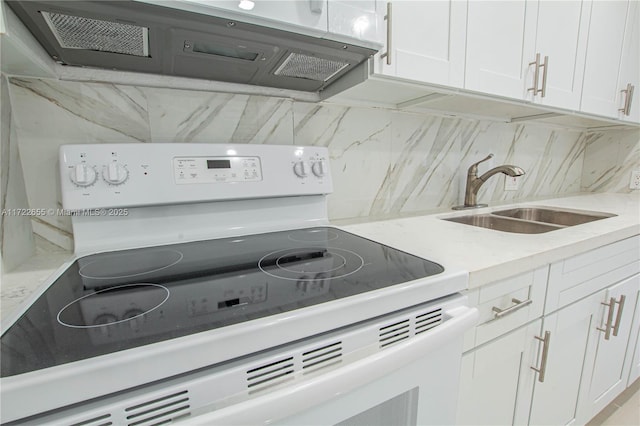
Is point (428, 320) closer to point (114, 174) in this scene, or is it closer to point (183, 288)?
point (183, 288)

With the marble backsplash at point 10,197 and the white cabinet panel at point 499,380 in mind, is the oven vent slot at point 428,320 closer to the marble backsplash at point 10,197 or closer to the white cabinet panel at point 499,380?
the white cabinet panel at point 499,380

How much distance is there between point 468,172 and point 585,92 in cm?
61

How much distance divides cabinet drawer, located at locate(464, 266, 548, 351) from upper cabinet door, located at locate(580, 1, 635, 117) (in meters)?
1.06

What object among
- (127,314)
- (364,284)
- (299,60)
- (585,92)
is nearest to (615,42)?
(585,92)

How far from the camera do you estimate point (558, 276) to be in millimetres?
807

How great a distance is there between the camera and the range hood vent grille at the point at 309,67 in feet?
2.56

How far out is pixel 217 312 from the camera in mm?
439

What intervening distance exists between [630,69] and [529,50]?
34.9 inches

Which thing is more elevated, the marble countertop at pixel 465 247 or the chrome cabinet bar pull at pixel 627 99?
the chrome cabinet bar pull at pixel 627 99

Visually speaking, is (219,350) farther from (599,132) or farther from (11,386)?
(599,132)

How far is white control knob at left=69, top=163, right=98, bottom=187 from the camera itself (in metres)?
0.69

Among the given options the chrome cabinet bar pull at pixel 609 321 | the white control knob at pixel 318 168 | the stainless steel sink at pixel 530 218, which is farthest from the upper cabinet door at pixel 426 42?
the chrome cabinet bar pull at pixel 609 321

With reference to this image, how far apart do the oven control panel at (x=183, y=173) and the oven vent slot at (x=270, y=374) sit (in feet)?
1.71

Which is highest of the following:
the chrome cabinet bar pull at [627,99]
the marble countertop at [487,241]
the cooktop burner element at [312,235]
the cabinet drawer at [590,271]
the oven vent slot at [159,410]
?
the chrome cabinet bar pull at [627,99]
